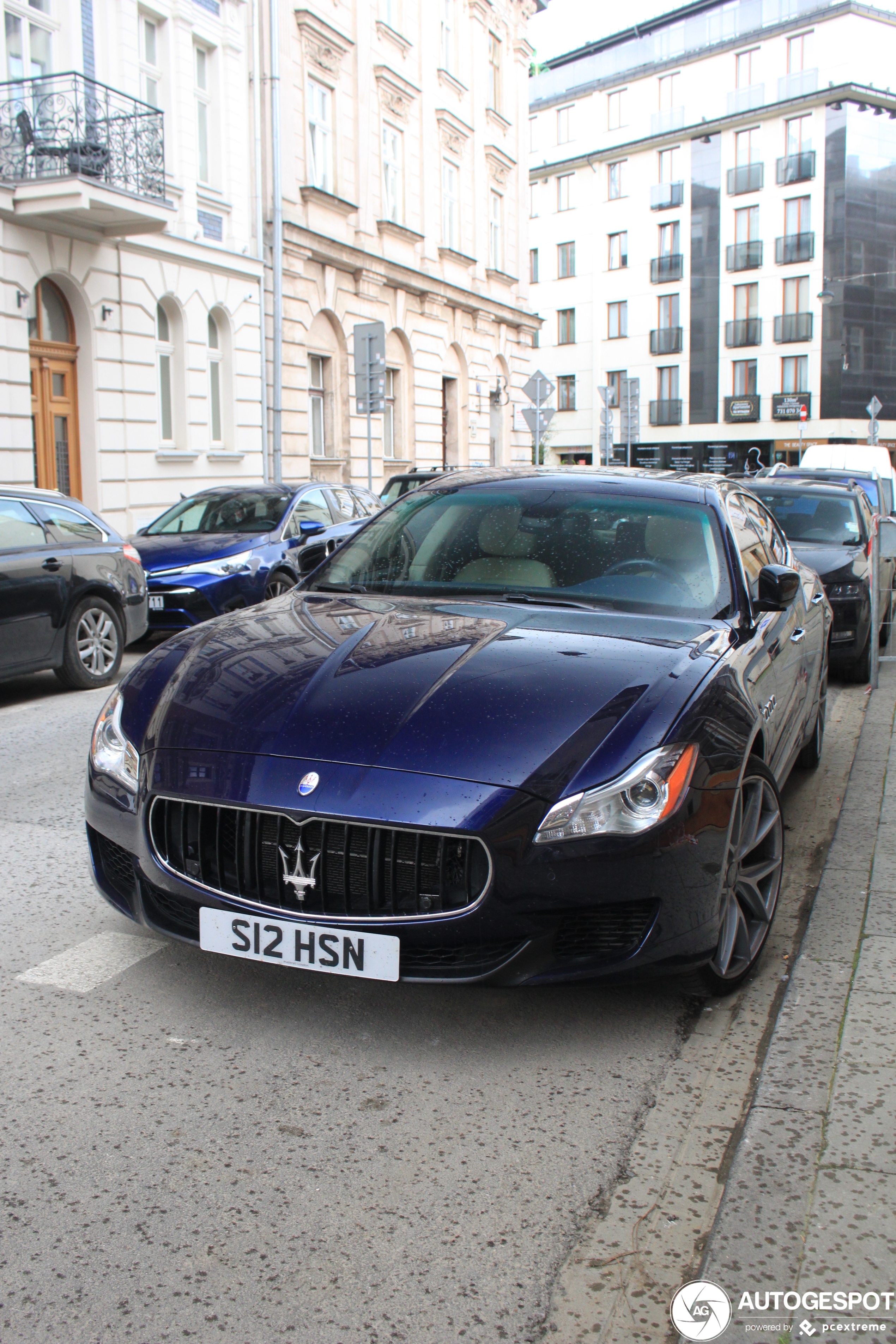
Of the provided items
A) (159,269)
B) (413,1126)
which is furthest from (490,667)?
(159,269)

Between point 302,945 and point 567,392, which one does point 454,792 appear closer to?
point 302,945

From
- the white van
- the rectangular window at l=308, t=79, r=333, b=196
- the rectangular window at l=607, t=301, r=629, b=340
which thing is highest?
the rectangular window at l=607, t=301, r=629, b=340

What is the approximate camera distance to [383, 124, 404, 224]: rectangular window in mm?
27906

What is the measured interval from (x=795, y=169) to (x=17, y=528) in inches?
1999

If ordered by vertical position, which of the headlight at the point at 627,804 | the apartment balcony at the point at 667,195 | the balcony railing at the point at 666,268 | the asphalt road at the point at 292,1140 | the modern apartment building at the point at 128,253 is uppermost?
the apartment balcony at the point at 667,195

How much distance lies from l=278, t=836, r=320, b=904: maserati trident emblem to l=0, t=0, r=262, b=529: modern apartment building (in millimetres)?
14431

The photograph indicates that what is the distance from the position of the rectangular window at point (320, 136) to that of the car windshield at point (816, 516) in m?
16.8

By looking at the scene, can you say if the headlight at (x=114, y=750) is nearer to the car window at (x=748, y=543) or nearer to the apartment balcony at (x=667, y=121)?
the car window at (x=748, y=543)

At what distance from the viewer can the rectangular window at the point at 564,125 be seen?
194 ft

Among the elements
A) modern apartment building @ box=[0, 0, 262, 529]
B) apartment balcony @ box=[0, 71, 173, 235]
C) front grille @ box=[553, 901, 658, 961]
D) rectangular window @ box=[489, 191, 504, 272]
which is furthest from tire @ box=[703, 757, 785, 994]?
rectangular window @ box=[489, 191, 504, 272]

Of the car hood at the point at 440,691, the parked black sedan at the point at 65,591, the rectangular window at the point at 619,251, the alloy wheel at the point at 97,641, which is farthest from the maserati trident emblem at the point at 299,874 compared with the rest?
the rectangular window at the point at 619,251

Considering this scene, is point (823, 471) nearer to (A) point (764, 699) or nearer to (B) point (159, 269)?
(A) point (764, 699)

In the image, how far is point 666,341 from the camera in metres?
56.3

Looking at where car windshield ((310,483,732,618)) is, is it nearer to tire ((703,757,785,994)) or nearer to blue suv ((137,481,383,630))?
tire ((703,757,785,994))
